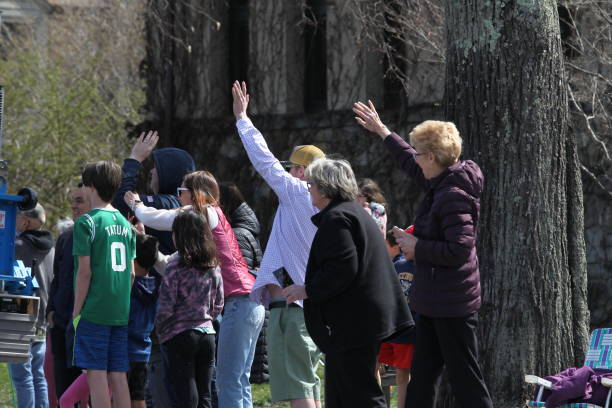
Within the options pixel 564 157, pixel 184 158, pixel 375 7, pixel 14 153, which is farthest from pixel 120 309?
pixel 14 153

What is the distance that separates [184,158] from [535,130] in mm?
2292

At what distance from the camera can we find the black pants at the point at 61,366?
7.86 m

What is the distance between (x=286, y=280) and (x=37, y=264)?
2.83 m

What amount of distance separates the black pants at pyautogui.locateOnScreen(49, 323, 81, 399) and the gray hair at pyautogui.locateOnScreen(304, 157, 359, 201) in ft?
8.02

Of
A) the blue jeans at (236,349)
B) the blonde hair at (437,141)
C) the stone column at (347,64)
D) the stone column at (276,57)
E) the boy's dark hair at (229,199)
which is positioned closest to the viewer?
the blonde hair at (437,141)

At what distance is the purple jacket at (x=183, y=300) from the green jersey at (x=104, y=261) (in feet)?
0.87

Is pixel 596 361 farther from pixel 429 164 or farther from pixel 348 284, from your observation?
pixel 348 284

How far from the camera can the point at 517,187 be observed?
7.38 meters

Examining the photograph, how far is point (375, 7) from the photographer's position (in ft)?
47.2

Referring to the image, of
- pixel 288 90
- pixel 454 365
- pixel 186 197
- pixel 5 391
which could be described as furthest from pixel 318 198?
pixel 288 90

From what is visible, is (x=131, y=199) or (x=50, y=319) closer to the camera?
(x=131, y=199)

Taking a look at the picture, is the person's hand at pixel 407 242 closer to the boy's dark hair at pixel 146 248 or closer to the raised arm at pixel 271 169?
the raised arm at pixel 271 169

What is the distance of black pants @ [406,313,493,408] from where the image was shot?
619 centimetres

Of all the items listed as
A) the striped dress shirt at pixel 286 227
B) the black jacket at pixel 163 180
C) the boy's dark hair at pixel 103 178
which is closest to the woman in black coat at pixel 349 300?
the striped dress shirt at pixel 286 227
